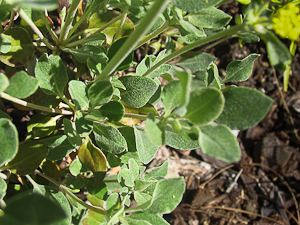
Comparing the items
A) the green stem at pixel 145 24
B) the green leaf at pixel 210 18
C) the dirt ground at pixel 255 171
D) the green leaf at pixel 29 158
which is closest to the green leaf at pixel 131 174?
the green leaf at pixel 29 158

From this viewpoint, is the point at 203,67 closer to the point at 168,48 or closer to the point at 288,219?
the point at 168,48

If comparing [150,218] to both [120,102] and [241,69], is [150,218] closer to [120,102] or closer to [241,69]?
[120,102]

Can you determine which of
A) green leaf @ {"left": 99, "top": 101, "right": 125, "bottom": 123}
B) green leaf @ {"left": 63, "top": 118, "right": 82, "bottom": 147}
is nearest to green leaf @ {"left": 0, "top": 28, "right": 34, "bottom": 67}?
green leaf @ {"left": 63, "top": 118, "right": 82, "bottom": 147}

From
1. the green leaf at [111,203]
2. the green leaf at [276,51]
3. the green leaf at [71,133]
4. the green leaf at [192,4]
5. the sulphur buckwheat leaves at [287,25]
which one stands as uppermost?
the green leaf at [192,4]

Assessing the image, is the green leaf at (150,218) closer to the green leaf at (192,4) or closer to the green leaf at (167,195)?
the green leaf at (167,195)

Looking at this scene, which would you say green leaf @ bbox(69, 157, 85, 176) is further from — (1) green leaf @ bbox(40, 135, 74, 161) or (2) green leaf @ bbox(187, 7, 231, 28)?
(2) green leaf @ bbox(187, 7, 231, 28)

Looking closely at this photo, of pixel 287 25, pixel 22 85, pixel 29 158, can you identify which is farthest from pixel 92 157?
pixel 287 25

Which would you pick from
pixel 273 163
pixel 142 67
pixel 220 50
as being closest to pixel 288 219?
pixel 273 163
